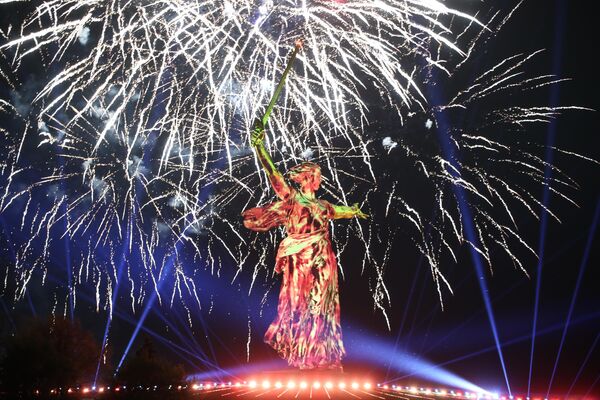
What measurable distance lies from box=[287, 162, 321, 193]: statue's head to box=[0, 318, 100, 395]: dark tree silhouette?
6.30 meters

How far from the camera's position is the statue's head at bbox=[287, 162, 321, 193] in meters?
13.9

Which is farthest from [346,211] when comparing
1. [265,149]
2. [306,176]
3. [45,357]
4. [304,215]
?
[45,357]

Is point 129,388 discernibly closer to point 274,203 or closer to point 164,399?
point 164,399

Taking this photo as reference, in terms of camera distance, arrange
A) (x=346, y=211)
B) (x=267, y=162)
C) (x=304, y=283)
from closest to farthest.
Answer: (x=267, y=162) < (x=304, y=283) < (x=346, y=211)

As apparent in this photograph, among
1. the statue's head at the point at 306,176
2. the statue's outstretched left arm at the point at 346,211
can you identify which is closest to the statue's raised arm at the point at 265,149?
the statue's head at the point at 306,176

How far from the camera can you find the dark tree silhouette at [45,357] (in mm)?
10781

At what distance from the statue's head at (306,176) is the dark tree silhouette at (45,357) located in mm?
6304

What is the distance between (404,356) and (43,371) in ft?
61.2

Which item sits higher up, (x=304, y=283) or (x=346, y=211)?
(x=346, y=211)

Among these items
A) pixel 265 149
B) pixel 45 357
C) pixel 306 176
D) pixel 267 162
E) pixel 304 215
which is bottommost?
pixel 45 357

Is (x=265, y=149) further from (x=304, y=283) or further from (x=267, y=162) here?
(x=304, y=283)

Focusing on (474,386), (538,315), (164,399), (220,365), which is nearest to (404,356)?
(474,386)

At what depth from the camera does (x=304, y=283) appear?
13523mm

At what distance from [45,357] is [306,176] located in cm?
726
